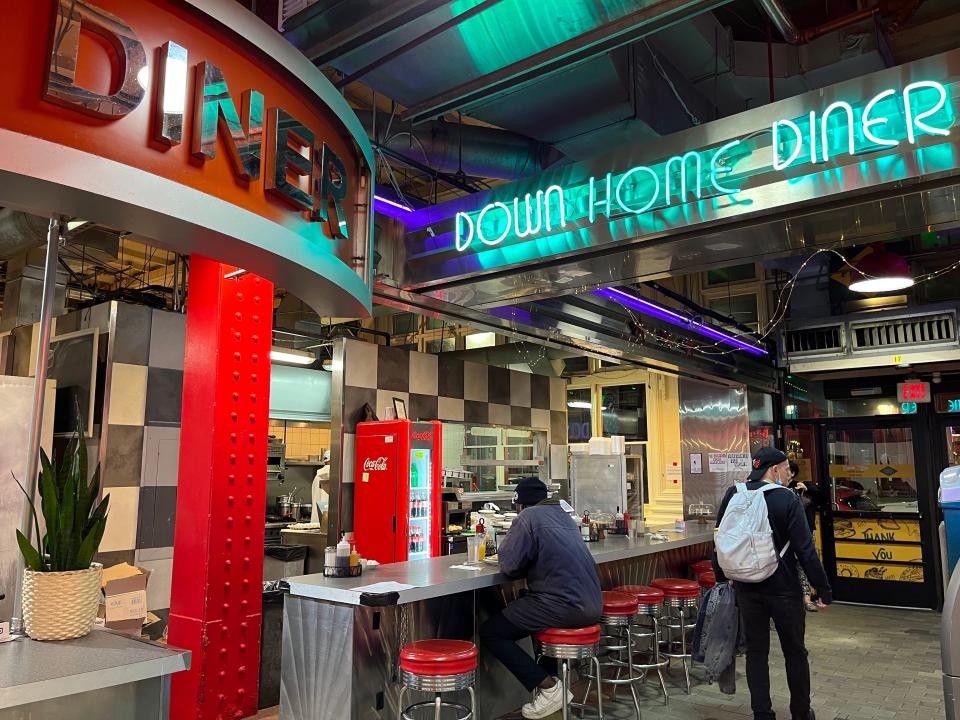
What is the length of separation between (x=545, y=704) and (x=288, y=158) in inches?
147

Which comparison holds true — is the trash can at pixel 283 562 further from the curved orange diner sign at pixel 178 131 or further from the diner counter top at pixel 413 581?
the curved orange diner sign at pixel 178 131

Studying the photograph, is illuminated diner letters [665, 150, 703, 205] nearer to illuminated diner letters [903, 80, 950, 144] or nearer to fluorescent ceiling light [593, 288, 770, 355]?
illuminated diner letters [903, 80, 950, 144]

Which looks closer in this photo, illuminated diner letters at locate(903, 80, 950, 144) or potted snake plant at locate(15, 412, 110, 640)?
potted snake plant at locate(15, 412, 110, 640)

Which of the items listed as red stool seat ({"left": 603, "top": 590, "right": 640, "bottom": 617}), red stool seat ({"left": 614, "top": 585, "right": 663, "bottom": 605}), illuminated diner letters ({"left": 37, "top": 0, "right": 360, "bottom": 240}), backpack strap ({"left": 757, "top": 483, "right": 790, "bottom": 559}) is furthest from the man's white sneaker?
illuminated diner letters ({"left": 37, "top": 0, "right": 360, "bottom": 240})

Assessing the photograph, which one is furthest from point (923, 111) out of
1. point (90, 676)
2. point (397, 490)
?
point (397, 490)

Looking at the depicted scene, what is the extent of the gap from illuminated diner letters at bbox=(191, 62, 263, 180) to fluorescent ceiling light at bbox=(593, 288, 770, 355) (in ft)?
13.3

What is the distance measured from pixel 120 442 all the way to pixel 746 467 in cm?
717

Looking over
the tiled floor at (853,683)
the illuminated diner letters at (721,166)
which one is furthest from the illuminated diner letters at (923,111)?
the tiled floor at (853,683)

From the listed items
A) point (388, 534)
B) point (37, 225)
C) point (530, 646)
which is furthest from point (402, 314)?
point (530, 646)

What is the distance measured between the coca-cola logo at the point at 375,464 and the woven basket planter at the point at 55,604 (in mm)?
4603

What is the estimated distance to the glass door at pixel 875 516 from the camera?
8.60 m

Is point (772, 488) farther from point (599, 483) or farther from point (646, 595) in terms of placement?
point (599, 483)

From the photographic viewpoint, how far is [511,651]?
14.0ft

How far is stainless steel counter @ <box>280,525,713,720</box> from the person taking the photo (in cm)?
379
